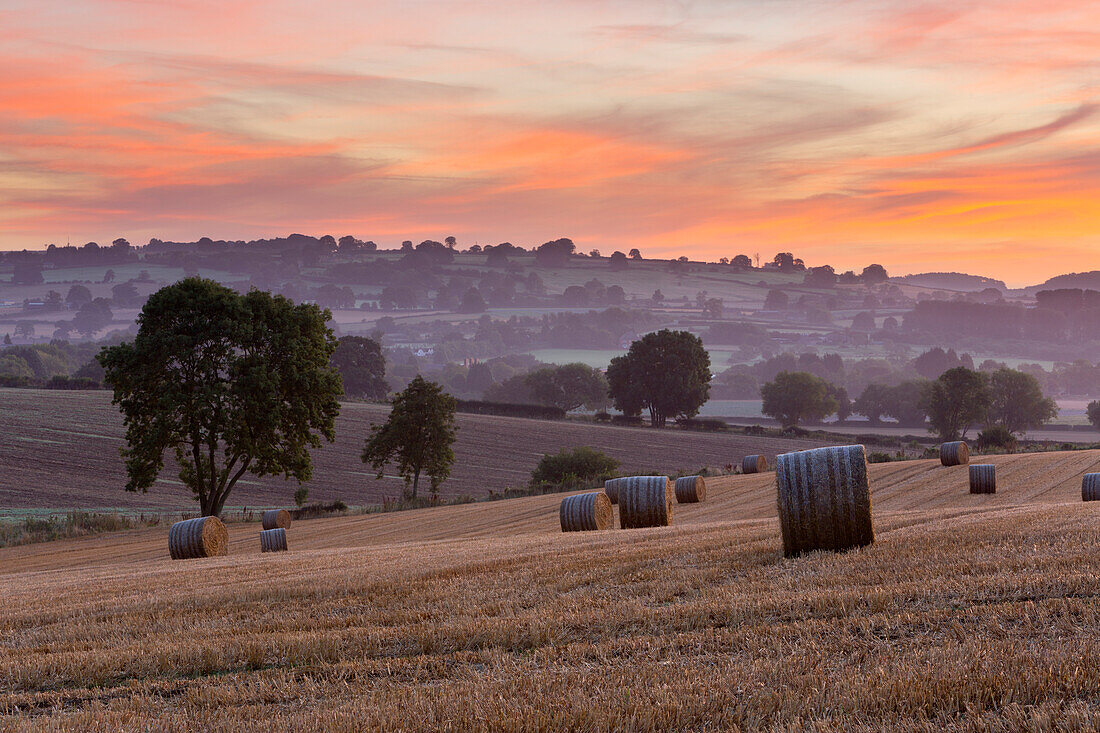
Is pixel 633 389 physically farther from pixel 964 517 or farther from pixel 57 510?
pixel 964 517

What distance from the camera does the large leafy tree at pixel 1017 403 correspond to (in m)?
135

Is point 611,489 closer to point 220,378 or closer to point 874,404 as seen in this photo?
point 220,378

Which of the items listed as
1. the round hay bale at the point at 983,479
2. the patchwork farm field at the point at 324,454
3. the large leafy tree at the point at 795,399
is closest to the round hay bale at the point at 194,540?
the round hay bale at the point at 983,479

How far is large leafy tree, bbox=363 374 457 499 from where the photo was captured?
6138 centimetres

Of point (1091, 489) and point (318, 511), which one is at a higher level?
point (1091, 489)

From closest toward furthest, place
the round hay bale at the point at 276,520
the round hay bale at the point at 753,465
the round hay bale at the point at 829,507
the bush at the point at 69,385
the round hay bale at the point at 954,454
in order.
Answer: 1. the round hay bale at the point at 829,507
2. the round hay bale at the point at 954,454
3. the round hay bale at the point at 276,520
4. the round hay bale at the point at 753,465
5. the bush at the point at 69,385

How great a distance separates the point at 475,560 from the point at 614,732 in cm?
978

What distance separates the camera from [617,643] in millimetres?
7336

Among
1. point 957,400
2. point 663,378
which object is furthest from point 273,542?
point 957,400

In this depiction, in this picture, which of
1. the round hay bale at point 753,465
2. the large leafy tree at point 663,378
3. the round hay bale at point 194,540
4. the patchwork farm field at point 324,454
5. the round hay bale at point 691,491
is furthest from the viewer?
the large leafy tree at point 663,378

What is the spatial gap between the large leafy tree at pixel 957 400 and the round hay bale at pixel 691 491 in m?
78.3

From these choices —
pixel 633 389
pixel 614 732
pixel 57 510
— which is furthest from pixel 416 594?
pixel 633 389

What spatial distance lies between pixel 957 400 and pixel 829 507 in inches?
4187

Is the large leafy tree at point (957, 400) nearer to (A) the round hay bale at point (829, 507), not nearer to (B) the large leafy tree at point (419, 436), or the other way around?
(B) the large leafy tree at point (419, 436)
